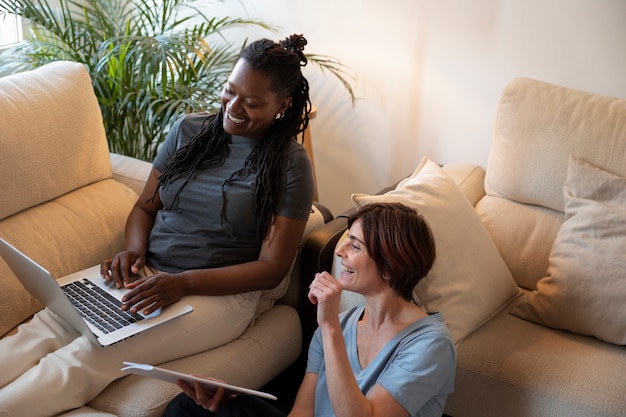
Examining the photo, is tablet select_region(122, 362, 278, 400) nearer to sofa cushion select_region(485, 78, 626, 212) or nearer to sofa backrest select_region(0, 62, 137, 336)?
sofa backrest select_region(0, 62, 137, 336)

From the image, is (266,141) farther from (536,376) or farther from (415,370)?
(536,376)

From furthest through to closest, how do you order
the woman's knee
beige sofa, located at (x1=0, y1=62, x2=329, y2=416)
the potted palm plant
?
the potted palm plant
beige sofa, located at (x1=0, y1=62, x2=329, y2=416)
the woman's knee

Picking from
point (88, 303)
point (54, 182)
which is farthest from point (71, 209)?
point (88, 303)

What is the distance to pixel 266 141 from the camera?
2027 millimetres

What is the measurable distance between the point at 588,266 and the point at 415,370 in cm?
76

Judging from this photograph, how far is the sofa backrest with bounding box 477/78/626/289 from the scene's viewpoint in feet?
7.27

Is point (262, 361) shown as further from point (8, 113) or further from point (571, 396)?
point (8, 113)

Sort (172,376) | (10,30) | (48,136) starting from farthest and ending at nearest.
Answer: (10,30), (48,136), (172,376)

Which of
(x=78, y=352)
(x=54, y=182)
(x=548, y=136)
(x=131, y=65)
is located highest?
(x=131, y=65)

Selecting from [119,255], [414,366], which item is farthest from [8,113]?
[414,366]

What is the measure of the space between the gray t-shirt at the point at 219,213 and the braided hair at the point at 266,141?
2 centimetres

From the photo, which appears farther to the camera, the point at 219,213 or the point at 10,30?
the point at 10,30

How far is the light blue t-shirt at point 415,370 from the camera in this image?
1524mm

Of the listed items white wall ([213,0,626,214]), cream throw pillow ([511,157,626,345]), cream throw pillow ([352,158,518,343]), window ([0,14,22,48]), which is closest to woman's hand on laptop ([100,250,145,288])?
cream throw pillow ([352,158,518,343])
